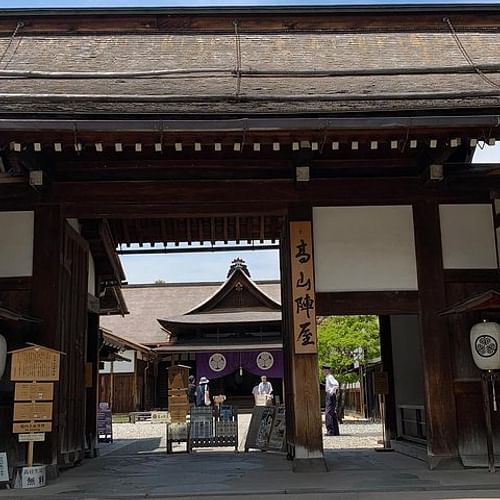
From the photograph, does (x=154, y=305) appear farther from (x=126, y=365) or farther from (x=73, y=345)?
(x=73, y=345)

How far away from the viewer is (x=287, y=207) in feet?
25.0

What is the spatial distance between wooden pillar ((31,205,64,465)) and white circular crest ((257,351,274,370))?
14.3 meters

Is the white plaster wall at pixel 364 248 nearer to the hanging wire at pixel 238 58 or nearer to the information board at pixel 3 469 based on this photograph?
the hanging wire at pixel 238 58

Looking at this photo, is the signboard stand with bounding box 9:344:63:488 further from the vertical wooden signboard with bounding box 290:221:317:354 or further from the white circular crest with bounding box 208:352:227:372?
the white circular crest with bounding box 208:352:227:372

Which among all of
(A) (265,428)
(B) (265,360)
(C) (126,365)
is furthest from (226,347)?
(A) (265,428)

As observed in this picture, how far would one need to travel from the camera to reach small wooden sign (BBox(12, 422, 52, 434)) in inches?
258

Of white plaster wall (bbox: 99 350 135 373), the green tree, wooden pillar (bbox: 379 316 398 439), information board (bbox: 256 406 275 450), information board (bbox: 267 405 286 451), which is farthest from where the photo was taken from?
white plaster wall (bbox: 99 350 135 373)

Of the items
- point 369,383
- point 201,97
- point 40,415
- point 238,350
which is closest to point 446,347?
point 201,97

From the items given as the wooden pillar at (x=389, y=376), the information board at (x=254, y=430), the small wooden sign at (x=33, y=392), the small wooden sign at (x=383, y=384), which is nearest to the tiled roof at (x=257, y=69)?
the small wooden sign at (x=33, y=392)

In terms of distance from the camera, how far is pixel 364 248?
7668 mm

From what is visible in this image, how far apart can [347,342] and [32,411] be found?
14845mm

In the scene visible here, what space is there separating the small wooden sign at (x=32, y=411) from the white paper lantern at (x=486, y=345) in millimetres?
4655

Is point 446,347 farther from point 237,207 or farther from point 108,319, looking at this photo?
point 108,319

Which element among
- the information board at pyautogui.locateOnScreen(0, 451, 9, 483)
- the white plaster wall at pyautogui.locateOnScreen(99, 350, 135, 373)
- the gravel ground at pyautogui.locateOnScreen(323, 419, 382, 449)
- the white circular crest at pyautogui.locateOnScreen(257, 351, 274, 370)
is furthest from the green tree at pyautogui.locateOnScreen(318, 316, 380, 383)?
the information board at pyautogui.locateOnScreen(0, 451, 9, 483)
